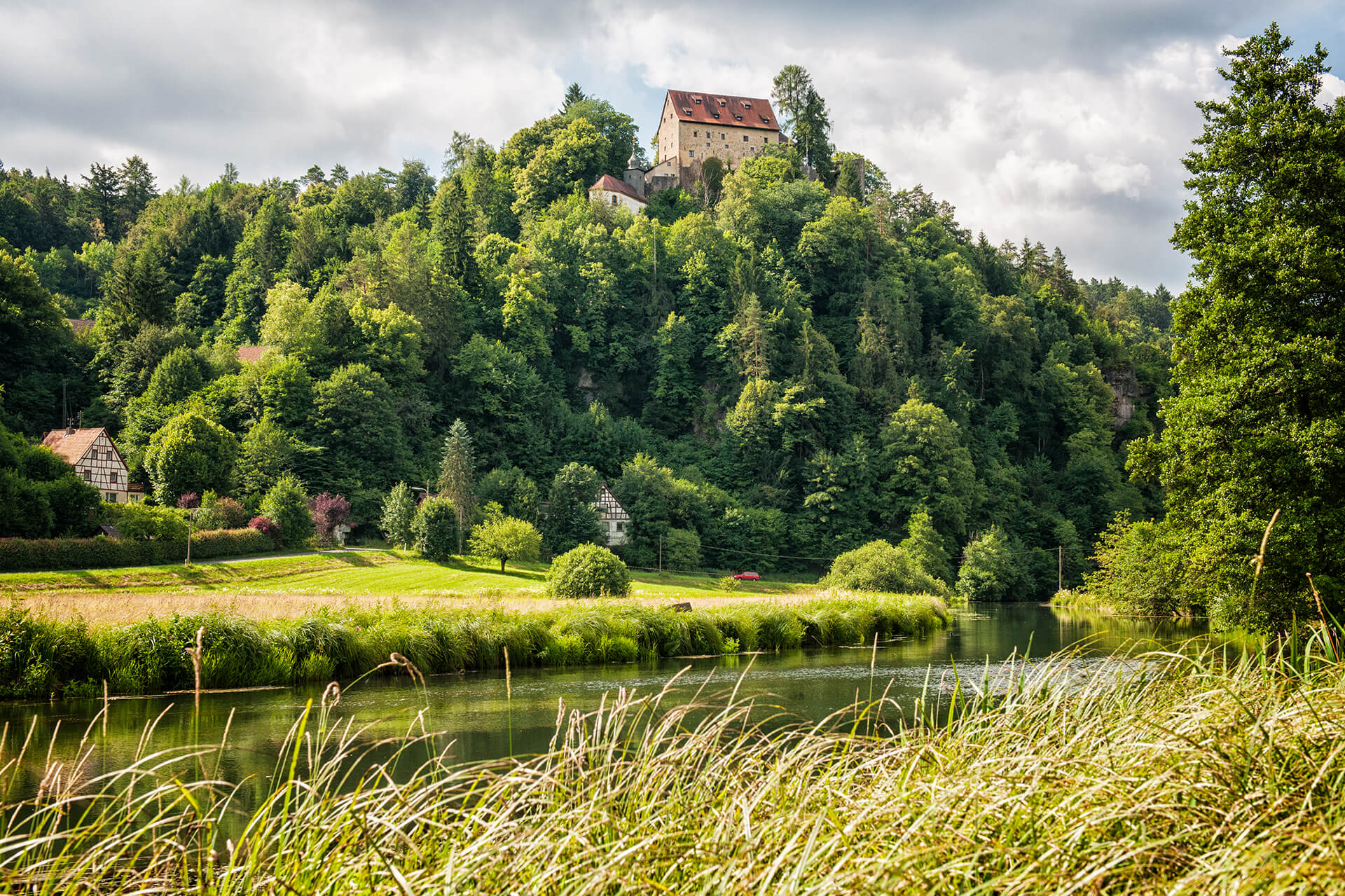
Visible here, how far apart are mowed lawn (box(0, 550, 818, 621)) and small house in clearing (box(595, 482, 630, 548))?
9994 millimetres

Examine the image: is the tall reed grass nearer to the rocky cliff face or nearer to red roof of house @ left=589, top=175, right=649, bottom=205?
the rocky cliff face

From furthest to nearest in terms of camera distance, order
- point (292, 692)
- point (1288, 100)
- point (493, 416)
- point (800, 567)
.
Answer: point (493, 416) < point (800, 567) < point (1288, 100) < point (292, 692)

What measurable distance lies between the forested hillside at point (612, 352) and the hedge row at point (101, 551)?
434 inches

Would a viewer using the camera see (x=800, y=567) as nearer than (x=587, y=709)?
No

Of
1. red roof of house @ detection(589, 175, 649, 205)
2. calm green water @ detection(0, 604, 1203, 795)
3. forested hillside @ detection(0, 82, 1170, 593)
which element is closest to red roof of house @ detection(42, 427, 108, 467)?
forested hillside @ detection(0, 82, 1170, 593)

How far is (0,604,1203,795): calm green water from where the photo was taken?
14.0m

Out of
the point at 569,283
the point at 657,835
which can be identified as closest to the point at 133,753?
the point at 657,835

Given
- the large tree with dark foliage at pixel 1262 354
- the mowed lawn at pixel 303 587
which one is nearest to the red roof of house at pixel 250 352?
the mowed lawn at pixel 303 587

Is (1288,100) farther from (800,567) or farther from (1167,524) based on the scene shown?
(800,567)

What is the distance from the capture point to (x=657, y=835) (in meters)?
4.24

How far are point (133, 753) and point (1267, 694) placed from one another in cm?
1402

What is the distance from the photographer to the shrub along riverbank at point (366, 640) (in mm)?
18594

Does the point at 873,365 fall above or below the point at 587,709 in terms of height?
above

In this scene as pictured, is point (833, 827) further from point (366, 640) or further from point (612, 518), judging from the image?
point (612, 518)
